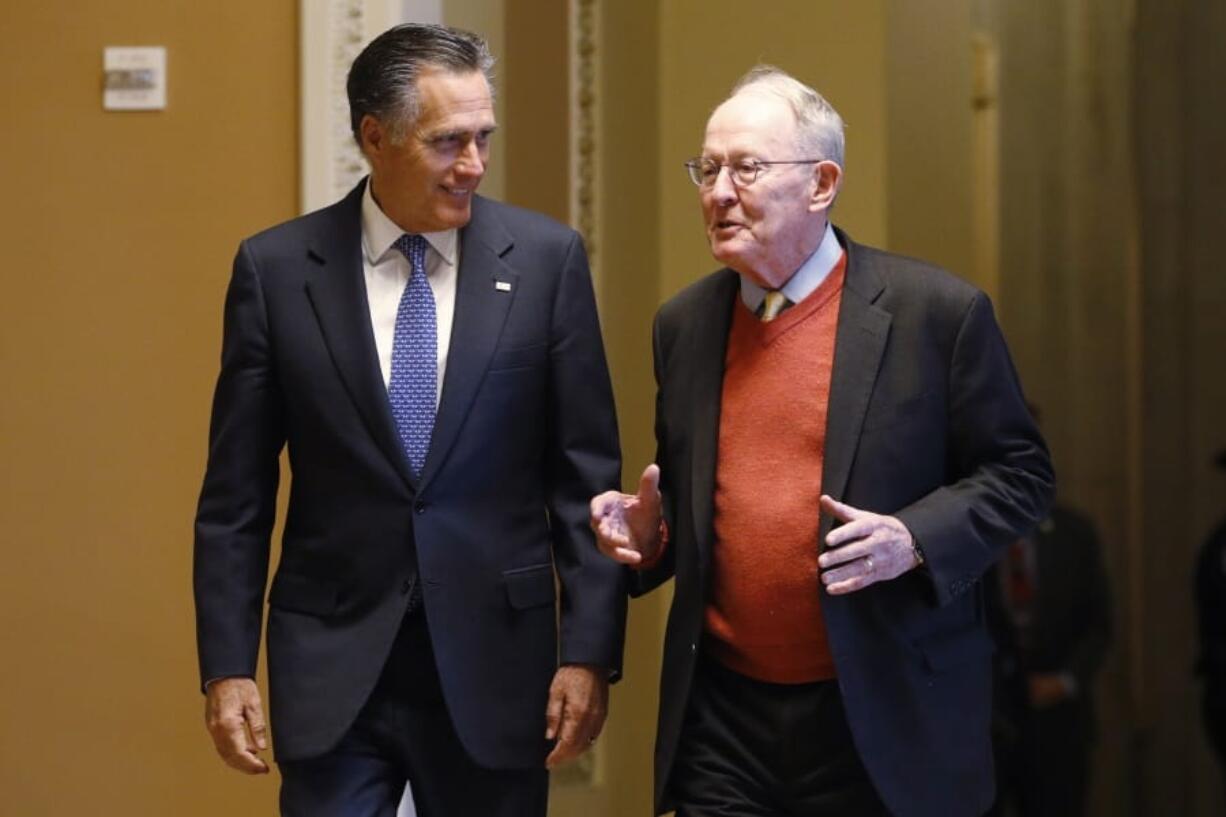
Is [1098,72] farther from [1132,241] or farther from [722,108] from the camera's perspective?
[722,108]

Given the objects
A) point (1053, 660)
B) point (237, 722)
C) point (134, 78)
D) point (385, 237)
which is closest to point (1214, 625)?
point (1053, 660)

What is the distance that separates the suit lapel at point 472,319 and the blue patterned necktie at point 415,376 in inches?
1.5

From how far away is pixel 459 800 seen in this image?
147 inches

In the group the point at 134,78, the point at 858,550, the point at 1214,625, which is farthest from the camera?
the point at 1214,625

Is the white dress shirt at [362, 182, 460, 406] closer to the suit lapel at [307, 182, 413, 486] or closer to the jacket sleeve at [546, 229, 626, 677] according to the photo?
the suit lapel at [307, 182, 413, 486]

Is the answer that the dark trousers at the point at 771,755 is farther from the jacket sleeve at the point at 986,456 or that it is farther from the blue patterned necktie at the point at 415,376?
the blue patterned necktie at the point at 415,376

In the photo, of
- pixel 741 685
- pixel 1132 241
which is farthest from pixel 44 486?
pixel 1132 241

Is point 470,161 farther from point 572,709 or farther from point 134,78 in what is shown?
point 134,78

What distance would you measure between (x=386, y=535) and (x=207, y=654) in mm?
371

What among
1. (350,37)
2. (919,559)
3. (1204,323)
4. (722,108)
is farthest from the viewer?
(1204,323)

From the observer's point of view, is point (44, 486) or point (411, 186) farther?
point (44, 486)

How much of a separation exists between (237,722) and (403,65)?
3.68 ft

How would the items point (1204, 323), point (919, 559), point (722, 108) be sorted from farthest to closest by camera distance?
point (1204, 323) < point (722, 108) < point (919, 559)

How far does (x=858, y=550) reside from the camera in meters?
3.41
